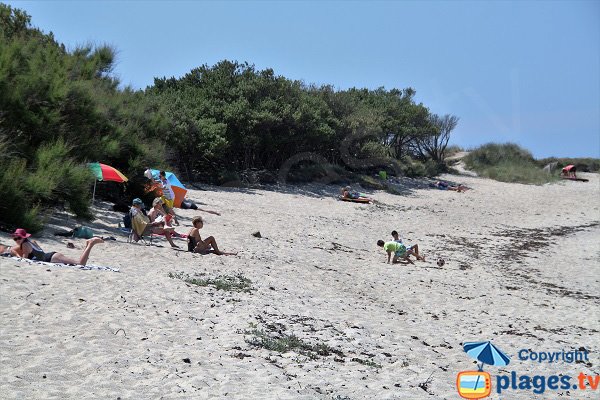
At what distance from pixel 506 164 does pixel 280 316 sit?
43.4 meters

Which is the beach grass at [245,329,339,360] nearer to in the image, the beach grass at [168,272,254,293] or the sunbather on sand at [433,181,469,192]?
the beach grass at [168,272,254,293]

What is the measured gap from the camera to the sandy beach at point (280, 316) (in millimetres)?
6032

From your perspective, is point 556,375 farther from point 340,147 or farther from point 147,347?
point 340,147

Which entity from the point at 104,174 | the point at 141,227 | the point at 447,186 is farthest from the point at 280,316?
the point at 447,186

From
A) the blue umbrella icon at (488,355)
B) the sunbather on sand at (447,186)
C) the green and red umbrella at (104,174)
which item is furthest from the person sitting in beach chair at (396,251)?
the sunbather on sand at (447,186)

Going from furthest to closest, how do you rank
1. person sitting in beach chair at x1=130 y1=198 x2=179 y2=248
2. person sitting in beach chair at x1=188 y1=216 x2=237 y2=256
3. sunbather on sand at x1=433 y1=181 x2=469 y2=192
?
1. sunbather on sand at x1=433 y1=181 x2=469 y2=192
2. person sitting in beach chair at x1=130 y1=198 x2=179 y2=248
3. person sitting in beach chair at x1=188 y1=216 x2=237 y2=256

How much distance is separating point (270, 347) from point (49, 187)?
27.9ft

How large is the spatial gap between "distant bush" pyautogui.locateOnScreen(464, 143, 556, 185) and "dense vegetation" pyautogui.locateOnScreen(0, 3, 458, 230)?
3.56 meters

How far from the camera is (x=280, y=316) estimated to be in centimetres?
875

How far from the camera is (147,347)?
266 inches

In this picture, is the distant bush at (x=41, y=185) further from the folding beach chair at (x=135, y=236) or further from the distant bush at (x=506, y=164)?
the distant bush at (x=506, y=164)

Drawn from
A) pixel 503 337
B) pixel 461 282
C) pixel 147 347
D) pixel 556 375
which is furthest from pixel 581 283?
pixel 147 347

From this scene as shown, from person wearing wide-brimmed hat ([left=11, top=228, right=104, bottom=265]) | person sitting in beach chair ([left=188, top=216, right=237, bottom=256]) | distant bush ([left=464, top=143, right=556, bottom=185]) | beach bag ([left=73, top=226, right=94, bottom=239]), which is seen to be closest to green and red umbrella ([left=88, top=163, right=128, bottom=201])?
beach bag ([left=73, top=226, right=94, bottom=239])

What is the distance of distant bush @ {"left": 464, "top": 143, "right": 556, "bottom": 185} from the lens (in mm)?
43250
